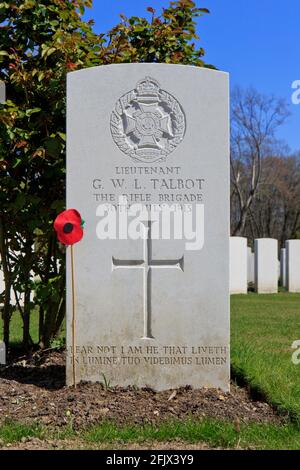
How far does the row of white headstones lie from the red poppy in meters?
12.3

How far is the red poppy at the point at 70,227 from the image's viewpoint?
492cm

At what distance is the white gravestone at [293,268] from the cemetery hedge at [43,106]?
13.2 m

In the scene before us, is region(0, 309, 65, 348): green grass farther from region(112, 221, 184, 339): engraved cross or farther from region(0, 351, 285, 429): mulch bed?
region(112, 221, 184, 339): engraved cross

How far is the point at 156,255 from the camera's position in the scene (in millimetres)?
5070

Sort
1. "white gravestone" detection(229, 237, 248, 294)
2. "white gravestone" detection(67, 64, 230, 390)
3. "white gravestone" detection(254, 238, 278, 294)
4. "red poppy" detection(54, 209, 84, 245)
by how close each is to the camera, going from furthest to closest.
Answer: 1. "white gravestone" detection(254, 238, 278, 294)
2. "white gravestone" detection(229, 237, 248, 294)
3. "white gravestone" detection(67, 64, 230, 390)
4. "red poppy" detection(54, 209, 84, 245)

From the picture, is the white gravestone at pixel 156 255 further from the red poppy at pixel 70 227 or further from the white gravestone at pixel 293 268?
the white gravestone at pixel 293 268

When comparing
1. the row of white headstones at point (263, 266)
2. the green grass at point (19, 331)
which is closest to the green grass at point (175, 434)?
the green grass at point (19, 331)

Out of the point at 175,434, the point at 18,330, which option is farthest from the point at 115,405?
the point at 18,330

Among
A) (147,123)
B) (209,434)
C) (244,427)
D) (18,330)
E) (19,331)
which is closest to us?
(209,434)

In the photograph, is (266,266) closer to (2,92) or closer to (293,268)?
(293,268)

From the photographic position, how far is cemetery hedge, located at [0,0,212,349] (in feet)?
18.9

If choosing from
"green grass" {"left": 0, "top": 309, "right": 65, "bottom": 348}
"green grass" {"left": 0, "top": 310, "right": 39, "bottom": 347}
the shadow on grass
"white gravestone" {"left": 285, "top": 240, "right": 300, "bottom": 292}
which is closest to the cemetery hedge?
"green grass" {"left": 0, "top": 309, "right": 65, "bottom": 348}

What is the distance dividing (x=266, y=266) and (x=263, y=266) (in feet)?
0.30

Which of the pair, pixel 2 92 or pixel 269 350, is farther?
pixel 269 350
